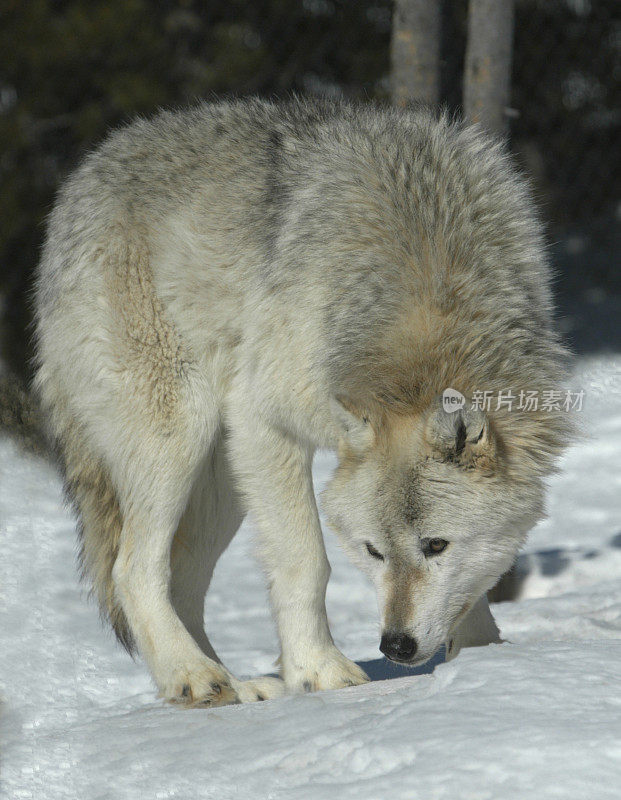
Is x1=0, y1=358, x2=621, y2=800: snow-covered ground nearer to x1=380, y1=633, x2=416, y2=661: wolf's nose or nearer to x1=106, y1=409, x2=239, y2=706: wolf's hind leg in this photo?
x1=380, y1=633, x2=416, y2=661: wolf's nose

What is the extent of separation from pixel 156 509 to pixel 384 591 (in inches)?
41.2

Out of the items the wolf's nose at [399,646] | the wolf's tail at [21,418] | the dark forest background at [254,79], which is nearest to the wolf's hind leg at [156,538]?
the wolf's nose at [399,646]

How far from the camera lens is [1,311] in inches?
323

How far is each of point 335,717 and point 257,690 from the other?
3.14 feet

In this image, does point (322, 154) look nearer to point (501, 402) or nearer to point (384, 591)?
point (501, 402)

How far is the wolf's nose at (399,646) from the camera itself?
3350mm

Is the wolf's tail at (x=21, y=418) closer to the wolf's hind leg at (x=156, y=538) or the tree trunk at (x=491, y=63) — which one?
the wolf's hind leg at (x=156, y=538)

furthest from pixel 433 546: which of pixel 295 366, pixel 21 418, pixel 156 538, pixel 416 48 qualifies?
pixel 21 418

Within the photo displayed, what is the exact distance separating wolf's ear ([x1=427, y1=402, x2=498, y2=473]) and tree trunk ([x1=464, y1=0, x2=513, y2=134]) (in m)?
2.77

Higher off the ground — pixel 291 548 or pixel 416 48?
pixel 416 48

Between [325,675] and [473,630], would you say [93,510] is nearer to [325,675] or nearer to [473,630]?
[325,675]

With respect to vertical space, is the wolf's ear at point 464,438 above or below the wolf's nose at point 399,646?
above

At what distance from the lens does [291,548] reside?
3879 millimetres

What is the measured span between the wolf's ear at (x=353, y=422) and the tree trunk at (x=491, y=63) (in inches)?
105
